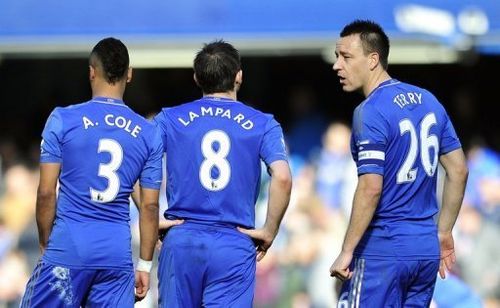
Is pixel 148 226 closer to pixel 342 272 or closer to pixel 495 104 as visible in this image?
pixel 342 272

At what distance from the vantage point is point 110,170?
7195 millimetres

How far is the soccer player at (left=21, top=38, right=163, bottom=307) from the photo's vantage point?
7.16m

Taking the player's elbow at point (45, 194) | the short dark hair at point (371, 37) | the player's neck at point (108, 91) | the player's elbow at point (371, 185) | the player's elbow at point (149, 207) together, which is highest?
the short dark hair at point (371, 37)

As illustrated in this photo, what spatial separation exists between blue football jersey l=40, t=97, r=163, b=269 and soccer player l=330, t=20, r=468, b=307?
4.14 feet

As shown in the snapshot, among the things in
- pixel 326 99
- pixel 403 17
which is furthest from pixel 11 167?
pixel 403 17

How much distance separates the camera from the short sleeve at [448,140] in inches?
299

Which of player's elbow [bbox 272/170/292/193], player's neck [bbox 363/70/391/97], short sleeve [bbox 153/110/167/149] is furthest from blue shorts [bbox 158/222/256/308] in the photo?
player's neck [bbox 363/70/391/97]

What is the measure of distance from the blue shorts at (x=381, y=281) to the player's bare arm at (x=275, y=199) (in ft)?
1.70

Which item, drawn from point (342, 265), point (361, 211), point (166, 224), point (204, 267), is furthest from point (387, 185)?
point (166, 224)

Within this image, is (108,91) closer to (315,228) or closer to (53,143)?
(53,143)

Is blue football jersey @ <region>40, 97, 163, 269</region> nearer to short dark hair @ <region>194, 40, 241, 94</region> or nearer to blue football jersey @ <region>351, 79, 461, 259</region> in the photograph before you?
short dark hair @ <region>194, 40, 241, 94</region>

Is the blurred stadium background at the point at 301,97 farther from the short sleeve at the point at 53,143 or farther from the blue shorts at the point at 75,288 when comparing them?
the short sleeve at the point at 53,143

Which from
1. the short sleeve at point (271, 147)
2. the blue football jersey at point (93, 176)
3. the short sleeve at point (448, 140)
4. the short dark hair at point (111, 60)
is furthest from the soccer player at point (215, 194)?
the short sleeve at point (448, 140)

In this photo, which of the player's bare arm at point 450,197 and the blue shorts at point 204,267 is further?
the player's bare arm at point 450,197
